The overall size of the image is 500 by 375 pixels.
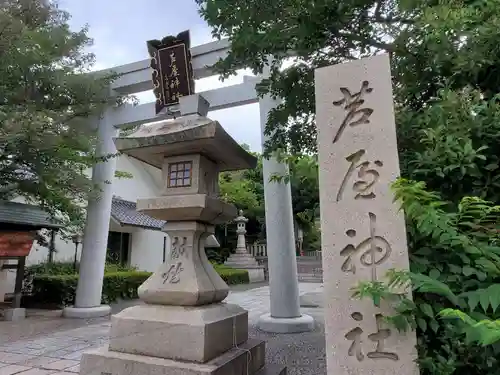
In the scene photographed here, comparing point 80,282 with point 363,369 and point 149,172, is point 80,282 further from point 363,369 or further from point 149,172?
point 149,172

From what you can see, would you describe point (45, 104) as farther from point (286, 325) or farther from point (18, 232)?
point (286, 325)

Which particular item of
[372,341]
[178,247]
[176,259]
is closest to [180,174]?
[178,247]

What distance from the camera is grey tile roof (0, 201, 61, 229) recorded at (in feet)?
27.5

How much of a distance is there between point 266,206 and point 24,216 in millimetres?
6222

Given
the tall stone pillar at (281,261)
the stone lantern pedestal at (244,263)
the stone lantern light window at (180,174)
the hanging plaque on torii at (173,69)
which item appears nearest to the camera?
the stone lantern light window at (180,174)

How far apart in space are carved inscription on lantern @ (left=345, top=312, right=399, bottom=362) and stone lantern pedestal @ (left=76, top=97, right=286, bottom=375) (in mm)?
1367

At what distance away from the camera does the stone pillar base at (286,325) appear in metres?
6.44

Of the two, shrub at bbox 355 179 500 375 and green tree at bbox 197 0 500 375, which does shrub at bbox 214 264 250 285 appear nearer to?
green tree at bbox 197 0 500 375

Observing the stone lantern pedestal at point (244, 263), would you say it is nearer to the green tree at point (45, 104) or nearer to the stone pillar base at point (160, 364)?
the green tree at point (45, 104)

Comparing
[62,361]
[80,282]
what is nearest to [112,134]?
[80,282]

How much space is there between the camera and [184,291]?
3.47 m

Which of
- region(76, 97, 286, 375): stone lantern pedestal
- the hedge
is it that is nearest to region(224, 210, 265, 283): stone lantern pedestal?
the hedge

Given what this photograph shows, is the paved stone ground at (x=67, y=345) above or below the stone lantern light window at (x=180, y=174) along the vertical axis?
below

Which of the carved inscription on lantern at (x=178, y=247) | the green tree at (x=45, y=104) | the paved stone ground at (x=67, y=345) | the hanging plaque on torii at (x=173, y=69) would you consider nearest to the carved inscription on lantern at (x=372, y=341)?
the carved inscription on lantern at (x=178, y=247)
